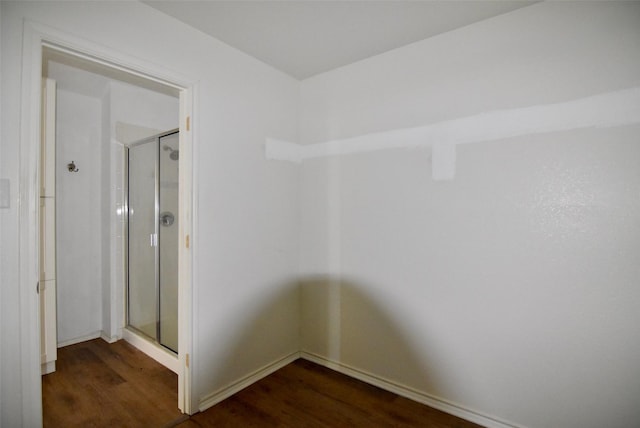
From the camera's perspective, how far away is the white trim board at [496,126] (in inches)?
58.2

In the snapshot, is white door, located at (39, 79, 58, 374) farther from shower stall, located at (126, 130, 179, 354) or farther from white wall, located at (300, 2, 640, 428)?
white wall, located at (300, 2, 640, 428)

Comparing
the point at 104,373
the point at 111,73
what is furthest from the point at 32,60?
the point at 104,373

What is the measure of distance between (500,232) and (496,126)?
0.61 m

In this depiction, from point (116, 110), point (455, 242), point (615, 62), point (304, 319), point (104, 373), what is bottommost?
point (104, 373)

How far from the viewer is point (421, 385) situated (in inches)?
79.6

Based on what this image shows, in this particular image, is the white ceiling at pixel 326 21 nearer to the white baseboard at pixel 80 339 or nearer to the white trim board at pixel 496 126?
the white trim board at pixel 496 126

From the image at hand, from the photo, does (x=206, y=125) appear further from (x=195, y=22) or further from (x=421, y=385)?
(x=421, y=385)

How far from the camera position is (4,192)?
1.24 m

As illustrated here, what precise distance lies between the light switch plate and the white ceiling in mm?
1135

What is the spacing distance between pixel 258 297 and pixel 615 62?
2.48 m

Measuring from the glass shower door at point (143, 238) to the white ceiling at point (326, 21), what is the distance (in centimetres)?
132

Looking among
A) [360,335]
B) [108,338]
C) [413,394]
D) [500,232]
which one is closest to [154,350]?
[108,338]

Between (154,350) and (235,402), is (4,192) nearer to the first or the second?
(235,402)

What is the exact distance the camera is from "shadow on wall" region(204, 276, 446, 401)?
207cm
